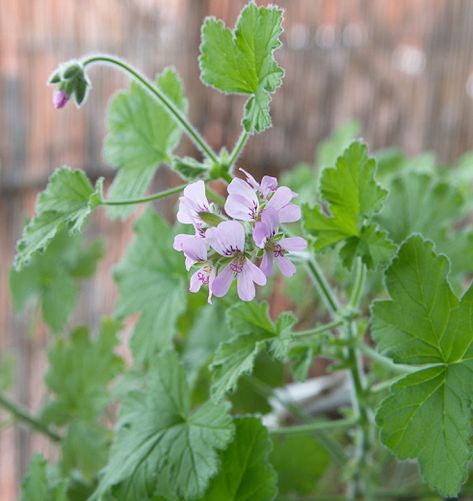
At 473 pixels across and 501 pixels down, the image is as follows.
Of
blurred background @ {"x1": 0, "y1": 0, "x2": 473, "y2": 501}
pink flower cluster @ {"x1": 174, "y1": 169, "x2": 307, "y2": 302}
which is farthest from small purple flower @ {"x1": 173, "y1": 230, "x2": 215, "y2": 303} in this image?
blurred background @ {"x1": 0, "y1": 0, "x2": 473, "y2": 501}

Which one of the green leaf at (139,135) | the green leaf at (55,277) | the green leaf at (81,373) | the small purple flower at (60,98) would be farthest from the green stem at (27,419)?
the small purple flower at (60,98)

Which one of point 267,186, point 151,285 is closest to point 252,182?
point 267,186

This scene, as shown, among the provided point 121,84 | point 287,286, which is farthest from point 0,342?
point 287,286

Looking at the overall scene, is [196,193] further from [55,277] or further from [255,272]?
[55,277]

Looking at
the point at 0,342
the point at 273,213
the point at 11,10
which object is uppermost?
the point at 11,10

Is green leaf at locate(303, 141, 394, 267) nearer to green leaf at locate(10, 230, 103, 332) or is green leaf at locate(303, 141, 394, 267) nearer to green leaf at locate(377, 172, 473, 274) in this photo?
green leaf at locate(377, 172, 473, 274)

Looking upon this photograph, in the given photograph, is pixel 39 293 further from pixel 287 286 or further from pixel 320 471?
pixel 320 471

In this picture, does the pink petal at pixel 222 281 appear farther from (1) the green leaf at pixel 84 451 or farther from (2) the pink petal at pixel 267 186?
(1) the green leaf at pixel 84 451
